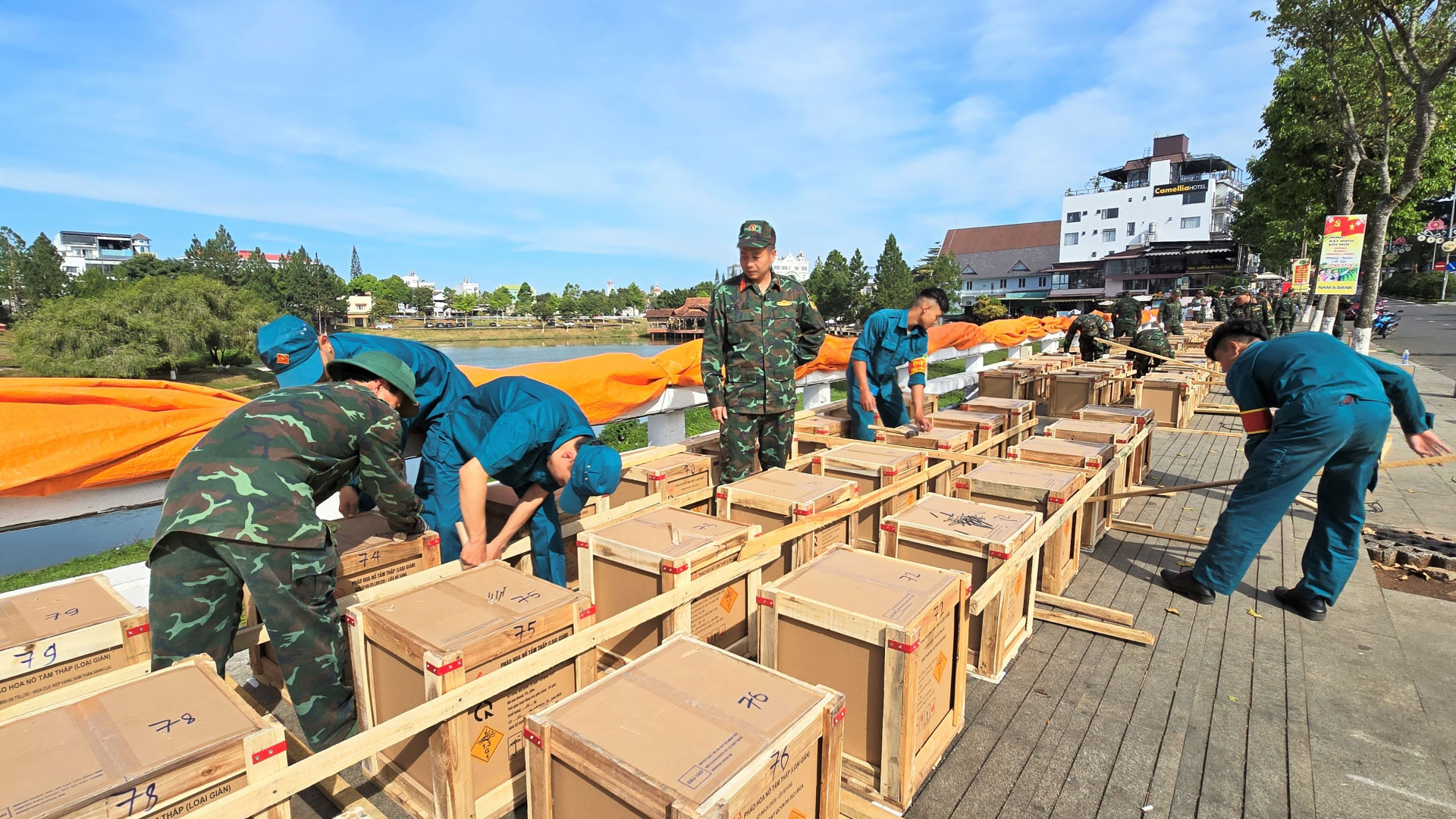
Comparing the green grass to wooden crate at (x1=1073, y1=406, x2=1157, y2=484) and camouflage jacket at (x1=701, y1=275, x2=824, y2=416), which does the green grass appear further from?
wooden crate at (x1=1073, y1=406, x2=1157, y2=484)

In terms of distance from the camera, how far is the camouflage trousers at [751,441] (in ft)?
16.9

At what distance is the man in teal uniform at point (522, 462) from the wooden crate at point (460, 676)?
0.49 metres

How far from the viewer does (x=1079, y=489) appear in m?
4.52

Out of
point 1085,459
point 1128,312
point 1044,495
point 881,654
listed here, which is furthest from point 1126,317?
point 881,654

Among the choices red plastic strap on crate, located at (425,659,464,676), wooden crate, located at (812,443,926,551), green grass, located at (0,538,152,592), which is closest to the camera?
red plastic strap on crate, located at (425,659,464,676)

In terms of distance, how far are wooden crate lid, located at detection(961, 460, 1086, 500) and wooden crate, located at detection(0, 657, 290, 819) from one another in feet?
13.5

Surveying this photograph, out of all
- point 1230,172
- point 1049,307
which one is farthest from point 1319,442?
point 1230,172

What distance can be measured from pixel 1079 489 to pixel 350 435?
14.5 ft

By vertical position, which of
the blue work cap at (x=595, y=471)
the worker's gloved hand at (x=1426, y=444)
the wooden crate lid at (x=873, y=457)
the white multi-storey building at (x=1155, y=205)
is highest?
the white multi-storey building at (x=1155, y=205)

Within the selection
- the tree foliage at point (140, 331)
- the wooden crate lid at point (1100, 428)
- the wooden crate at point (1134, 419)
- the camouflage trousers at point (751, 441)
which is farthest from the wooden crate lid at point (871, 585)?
the tree foliage at point (140, 331)

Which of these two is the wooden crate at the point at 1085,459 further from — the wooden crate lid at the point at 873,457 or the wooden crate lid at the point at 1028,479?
the wooden crate lid at the point at 873,457

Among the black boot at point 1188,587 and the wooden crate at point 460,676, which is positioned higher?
the wooden crate at point 460,676

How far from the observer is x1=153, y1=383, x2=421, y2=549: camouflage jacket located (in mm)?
2518

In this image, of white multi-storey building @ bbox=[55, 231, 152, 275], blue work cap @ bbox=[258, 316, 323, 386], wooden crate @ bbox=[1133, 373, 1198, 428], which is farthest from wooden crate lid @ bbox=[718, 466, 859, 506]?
white multi-storey building @ bbox=[55, 231, 152, 275]
